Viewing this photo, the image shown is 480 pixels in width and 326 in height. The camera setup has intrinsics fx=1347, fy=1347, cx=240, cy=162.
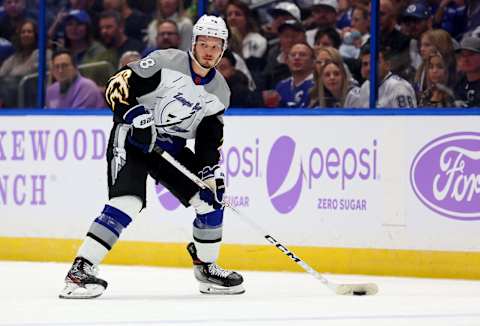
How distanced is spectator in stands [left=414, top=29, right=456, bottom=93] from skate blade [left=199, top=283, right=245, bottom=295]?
1.84 meters

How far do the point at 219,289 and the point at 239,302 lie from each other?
0.56 metres

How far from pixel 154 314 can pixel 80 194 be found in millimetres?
3302

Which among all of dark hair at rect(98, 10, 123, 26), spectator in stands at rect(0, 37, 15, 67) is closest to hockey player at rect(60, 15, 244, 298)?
dark hair at rect(98, 10, 123, 26)

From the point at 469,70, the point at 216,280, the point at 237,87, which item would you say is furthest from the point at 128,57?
the point at 216,280

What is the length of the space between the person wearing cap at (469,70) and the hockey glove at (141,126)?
2.10 m

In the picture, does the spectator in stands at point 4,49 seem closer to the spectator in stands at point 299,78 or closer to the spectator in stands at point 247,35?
the spectator in stands at point 247,35

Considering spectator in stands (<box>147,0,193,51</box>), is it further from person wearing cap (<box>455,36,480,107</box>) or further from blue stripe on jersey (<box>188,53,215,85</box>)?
blue stripe on jersey (<box>188,53,215,85</box>)

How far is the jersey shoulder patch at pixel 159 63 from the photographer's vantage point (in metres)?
6.54

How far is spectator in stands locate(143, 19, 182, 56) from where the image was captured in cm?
867

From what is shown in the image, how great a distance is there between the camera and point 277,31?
8.36m

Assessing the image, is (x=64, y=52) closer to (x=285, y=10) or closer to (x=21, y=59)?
(x=21, y=59)

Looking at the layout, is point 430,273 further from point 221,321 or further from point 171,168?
point 221,321

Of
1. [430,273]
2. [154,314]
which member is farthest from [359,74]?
[154,314]

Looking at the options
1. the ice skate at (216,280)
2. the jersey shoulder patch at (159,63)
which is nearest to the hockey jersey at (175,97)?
the jersey shoulder patch at (159,63)
